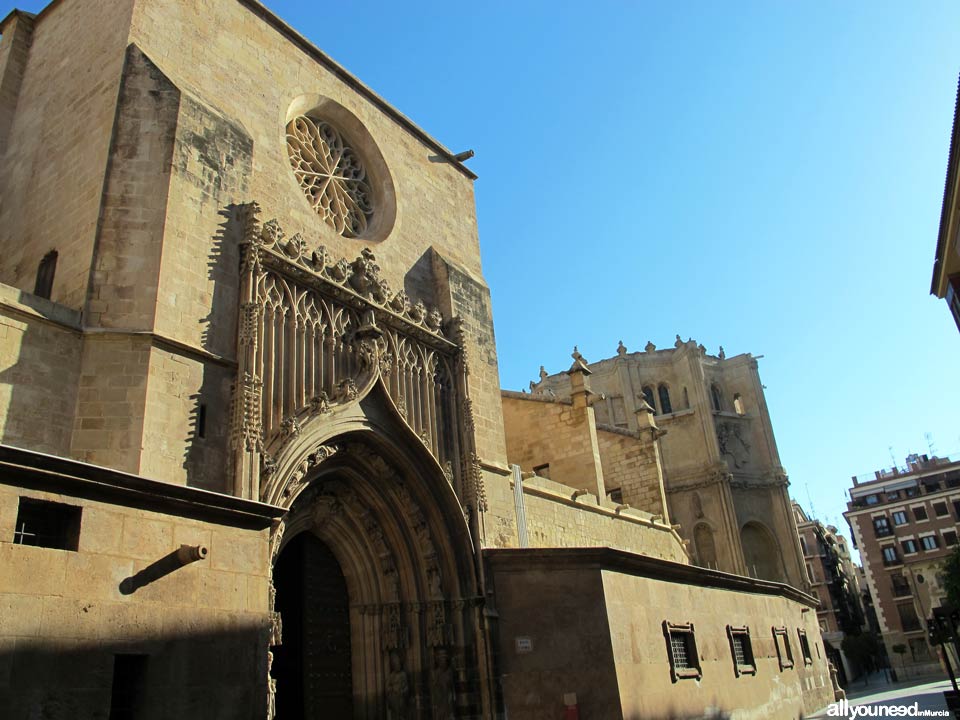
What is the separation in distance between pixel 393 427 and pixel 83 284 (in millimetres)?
4256

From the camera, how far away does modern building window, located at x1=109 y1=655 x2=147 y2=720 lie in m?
5.63

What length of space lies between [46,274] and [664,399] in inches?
1355

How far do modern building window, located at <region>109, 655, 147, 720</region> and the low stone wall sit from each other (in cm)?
592

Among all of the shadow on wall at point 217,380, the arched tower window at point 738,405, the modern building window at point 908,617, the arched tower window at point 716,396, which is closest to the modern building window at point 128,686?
the shadow on wall at point 217,380

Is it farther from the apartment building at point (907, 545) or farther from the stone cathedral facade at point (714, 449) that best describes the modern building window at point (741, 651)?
the apartment building at point (907, 545)

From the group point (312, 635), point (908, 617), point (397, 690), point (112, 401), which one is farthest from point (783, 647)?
point (908, 617)

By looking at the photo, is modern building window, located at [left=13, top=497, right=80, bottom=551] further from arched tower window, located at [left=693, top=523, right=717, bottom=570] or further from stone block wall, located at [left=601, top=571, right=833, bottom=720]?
arched tower window, located at [left=693, top=523, right=717, bottom=570]

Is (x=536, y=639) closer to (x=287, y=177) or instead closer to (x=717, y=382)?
(x=287, y=177)

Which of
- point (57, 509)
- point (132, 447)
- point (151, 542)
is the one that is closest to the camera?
point (57, 509)

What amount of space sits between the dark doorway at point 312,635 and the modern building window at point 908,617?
4619cm

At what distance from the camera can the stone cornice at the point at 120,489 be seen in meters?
5.50

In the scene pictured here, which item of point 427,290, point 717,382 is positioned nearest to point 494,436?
point 427,290

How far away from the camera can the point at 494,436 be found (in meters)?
13.3

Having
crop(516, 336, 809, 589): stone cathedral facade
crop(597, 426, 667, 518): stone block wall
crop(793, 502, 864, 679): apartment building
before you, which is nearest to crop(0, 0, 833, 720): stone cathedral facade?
crop(597, 426, 667, 518): stone block wall
